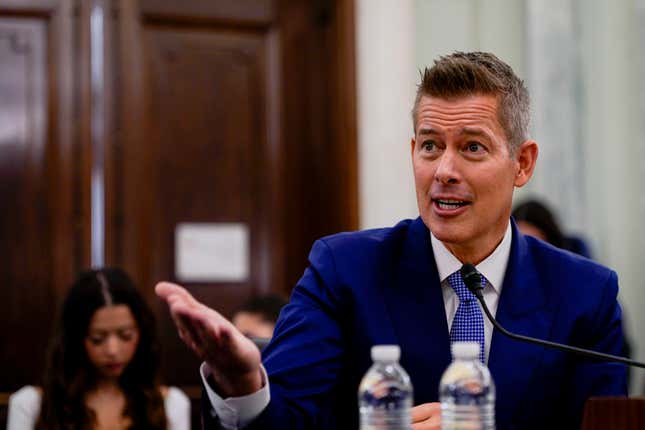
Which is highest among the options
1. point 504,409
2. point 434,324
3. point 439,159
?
point 439,159

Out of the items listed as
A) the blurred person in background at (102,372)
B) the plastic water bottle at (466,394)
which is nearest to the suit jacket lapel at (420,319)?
the plastic water bottle at (466,394)

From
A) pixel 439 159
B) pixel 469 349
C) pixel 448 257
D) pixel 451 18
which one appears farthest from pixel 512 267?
pixel 451 18

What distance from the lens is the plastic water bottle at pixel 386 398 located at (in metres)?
1.41

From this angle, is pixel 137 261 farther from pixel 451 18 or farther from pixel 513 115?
pixel 513 115

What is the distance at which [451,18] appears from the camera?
4.22m

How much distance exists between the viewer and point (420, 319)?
187cm

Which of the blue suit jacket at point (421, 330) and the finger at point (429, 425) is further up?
the blue suit jacket at point (421, 330)

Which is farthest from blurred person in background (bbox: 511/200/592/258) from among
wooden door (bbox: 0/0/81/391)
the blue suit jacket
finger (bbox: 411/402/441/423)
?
finger (bbox: 411/402/441/423)

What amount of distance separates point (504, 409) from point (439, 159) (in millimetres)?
452

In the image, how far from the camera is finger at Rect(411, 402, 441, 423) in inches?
65.3

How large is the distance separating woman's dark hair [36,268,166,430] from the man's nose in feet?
5.96

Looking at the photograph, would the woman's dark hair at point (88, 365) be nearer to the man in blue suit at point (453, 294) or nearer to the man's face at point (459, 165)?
the man in blue suit at point (453, 294)

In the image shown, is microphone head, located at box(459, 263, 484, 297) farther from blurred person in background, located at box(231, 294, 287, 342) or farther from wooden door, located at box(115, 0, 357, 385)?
wooden door, located at box(115, 0, 357, 385)

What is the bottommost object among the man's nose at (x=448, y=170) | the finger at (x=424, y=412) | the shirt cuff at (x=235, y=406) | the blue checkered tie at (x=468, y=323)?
the finger at (x=424, y=412)
